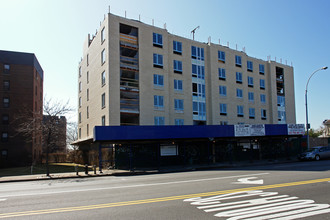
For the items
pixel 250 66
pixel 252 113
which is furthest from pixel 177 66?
pixel 252 113

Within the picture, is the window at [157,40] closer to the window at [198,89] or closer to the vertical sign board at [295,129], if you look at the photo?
the window at [198,89]

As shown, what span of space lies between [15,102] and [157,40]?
25899 millimetres

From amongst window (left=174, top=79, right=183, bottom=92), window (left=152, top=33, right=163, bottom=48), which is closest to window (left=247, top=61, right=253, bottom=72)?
window (left=174, top=79, right=183, bottom=92)

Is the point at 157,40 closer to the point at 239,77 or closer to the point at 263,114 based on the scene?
the point at 239,77

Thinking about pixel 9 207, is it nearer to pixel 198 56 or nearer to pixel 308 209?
pixel 308 209

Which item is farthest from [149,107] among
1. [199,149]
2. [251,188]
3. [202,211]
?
[202,211]

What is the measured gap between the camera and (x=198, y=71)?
116 ft

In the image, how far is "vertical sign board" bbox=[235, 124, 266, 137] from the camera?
1037 inches

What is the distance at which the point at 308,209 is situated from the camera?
6961 mm

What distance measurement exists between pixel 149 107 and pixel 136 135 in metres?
8.15

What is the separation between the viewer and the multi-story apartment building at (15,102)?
4047 cm

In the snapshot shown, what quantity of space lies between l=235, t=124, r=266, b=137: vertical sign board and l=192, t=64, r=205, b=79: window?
1123 centimetres

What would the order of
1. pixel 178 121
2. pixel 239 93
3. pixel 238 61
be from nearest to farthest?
pixel 178 121, pixel 239 93, pixel 238 61

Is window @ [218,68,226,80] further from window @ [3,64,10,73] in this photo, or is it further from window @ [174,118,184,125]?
window @ [3,64,10,73]
